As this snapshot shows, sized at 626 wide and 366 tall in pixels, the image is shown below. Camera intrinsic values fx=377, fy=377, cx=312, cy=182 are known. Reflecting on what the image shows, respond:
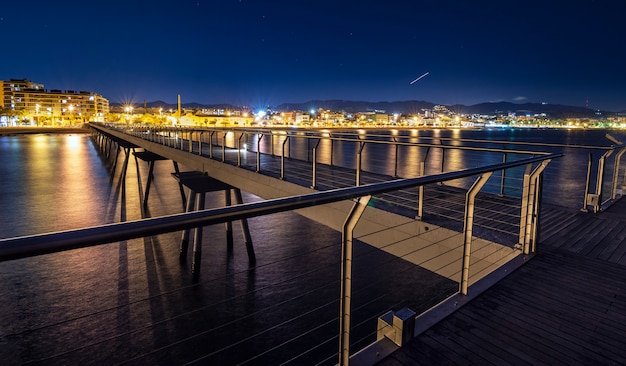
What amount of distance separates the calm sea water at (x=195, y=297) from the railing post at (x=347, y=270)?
117 centimetres

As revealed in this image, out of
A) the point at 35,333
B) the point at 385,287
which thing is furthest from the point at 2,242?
the point at 385,287

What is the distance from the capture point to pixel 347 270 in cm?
195

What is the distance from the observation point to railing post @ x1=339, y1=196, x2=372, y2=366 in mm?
1918

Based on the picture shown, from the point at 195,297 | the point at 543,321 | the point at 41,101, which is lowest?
the point at 195,297

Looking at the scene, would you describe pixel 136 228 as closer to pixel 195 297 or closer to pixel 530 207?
pixel 530 207

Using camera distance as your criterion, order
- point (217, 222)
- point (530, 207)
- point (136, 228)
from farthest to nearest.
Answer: point (530, 207)
point (217, 222)
point (136, 228)

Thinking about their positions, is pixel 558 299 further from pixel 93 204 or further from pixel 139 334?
pixel 93 204

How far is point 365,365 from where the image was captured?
83.0 inches

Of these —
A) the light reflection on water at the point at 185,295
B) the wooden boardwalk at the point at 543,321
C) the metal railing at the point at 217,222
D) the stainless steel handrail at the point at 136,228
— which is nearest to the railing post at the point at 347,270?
the metal railing at the point at 217,222

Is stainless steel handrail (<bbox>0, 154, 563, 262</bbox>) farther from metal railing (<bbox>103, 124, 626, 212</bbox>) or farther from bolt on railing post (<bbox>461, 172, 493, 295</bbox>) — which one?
metal railing (<bbox>103, 124, 626, 212</bbox>)

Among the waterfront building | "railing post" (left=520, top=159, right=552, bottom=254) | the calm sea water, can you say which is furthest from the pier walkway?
the waterfront building

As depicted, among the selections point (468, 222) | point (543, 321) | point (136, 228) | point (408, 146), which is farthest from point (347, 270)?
point (408, 146)

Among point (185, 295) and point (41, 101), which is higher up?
point (41, 101)

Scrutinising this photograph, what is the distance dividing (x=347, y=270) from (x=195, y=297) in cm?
668
